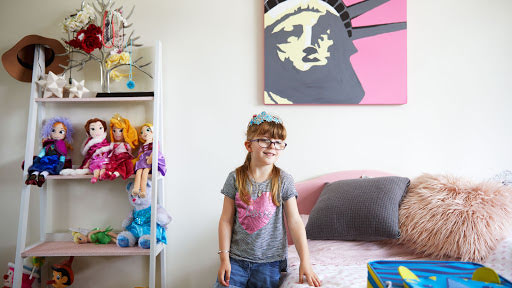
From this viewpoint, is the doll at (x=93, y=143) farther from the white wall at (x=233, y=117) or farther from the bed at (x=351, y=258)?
the bed at (x=351, y=258)

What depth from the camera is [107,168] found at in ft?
5.83

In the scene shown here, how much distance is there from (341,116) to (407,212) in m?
0.73

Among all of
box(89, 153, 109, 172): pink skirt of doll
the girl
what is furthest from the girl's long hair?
box(89, 153, 109, 172): pink skirt of doll

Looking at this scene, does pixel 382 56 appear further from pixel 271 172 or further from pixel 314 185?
pixel 271 172

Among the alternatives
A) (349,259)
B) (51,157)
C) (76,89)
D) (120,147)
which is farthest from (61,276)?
(349,259)

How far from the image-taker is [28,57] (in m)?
1.92

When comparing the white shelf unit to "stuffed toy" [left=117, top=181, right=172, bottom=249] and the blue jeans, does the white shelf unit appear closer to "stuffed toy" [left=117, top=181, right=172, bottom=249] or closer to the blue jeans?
"stuffed toy" [left=117, top=181, right=172, bottom=249]

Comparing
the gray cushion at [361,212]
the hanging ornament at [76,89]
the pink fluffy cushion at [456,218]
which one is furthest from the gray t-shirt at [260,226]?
the hanging ornament at [76,89]

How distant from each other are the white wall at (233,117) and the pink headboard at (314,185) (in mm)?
→ 56

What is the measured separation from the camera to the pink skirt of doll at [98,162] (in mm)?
1797

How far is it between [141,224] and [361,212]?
1.10 m

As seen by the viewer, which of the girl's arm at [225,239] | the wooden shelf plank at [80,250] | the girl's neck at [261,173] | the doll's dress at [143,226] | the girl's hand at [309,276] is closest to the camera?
the girl's hand at [309,276]

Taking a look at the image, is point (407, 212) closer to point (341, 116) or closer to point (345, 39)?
point (341, 116)

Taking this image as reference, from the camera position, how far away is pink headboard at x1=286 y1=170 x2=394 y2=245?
1972 mm
